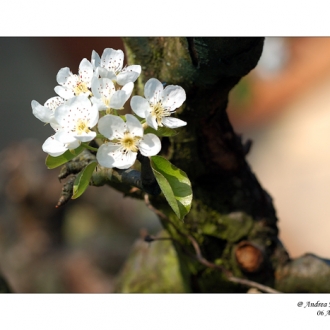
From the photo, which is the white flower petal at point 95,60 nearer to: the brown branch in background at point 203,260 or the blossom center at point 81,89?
the blossom center at point 81,89

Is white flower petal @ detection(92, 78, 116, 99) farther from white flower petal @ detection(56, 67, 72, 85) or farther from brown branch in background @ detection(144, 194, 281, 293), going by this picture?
brown branch in background @ detection(144, 194, 281, 293)

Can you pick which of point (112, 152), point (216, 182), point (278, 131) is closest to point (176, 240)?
point (216, 182)

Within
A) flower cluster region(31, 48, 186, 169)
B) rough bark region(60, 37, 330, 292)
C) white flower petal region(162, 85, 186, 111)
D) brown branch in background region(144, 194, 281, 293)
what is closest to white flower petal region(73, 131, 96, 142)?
flower cluster region(31, 48, 186, 169)

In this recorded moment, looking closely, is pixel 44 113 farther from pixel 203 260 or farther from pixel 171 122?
pixel 203 260

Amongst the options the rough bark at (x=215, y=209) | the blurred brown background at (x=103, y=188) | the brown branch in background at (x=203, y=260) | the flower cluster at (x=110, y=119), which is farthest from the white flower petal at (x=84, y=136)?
the blurred brown background at (x=103, y=188)

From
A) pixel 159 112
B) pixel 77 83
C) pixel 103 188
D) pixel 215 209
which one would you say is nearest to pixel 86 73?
pixel 77 83

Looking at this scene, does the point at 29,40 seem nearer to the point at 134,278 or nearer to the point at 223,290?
the point at 134,278
